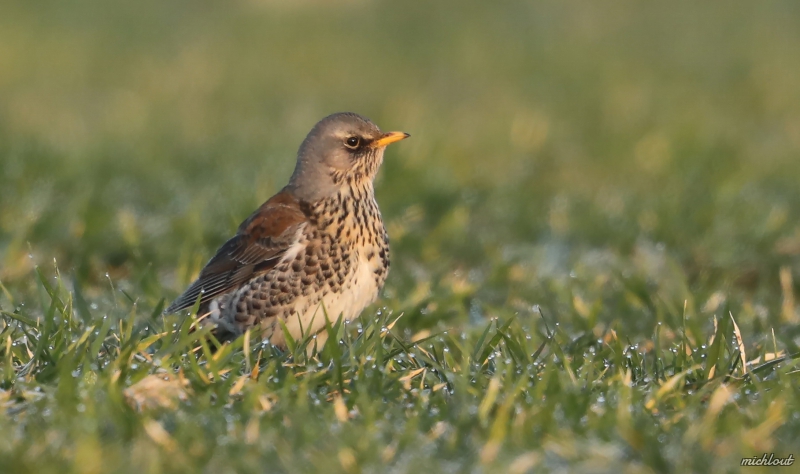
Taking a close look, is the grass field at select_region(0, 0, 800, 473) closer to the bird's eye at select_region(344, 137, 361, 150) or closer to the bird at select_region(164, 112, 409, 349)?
the bird at select_region(164, 112, 409, 349)

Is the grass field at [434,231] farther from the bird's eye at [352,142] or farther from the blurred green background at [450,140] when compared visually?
the bird's eye at [352,142]

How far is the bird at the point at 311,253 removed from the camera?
5211 mm

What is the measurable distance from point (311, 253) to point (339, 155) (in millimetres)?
638

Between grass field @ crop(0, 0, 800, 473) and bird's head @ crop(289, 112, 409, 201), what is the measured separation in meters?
0.68

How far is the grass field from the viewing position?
3557mm

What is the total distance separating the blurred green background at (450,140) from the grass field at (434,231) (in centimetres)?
4

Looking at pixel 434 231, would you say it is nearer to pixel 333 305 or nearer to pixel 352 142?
pixel 352 142

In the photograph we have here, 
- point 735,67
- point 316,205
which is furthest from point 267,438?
point 735,67

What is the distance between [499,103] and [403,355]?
8809mm

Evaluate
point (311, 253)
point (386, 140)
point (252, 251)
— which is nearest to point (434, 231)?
point (386, 140)

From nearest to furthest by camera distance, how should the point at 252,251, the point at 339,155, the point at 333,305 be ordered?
the point at 333,305
the point at 252,251
the point at 339,155

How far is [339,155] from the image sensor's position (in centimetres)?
568

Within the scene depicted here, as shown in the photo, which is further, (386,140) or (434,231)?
(434,231)

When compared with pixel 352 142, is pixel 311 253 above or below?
below
